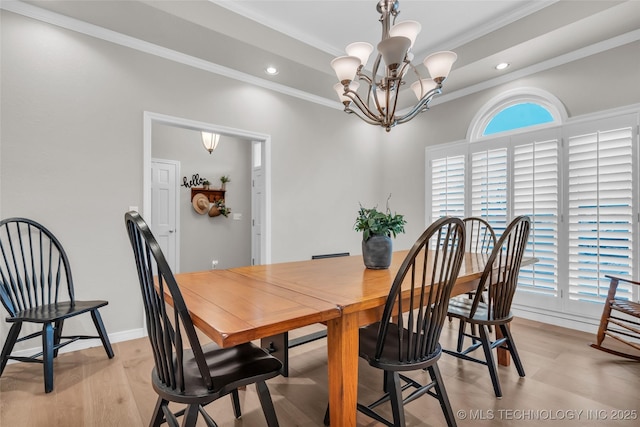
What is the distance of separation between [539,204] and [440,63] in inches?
84.1

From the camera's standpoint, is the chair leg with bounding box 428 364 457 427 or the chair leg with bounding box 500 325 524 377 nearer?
the chair leg with bounding box 428 364 457 427

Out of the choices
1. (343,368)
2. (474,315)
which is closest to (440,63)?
(474,315)

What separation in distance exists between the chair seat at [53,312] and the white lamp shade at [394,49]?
8.53ft

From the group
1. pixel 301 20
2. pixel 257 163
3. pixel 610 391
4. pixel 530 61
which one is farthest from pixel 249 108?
pixel 610 391

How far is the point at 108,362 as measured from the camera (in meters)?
2.38

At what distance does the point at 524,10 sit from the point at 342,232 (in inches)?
120

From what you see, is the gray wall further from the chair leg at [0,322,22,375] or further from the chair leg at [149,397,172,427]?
the chair leg at [149,397,172,427]

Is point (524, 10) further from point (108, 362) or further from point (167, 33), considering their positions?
point (108, 362)

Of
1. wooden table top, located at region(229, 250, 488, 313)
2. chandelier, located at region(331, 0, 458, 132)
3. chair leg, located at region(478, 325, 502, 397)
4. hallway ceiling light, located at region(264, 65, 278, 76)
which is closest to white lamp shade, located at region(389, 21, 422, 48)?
chandelier, located at region(331, 0, 458, 132)

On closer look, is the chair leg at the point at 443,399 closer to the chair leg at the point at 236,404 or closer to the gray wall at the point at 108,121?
the chair leg at the point at 236,404

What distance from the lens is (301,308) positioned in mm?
1139

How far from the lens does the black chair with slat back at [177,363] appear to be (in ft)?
3.32

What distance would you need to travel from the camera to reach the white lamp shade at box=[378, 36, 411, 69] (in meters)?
1.83

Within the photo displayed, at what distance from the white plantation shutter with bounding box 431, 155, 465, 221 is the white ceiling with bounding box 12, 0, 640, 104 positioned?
1027mm
